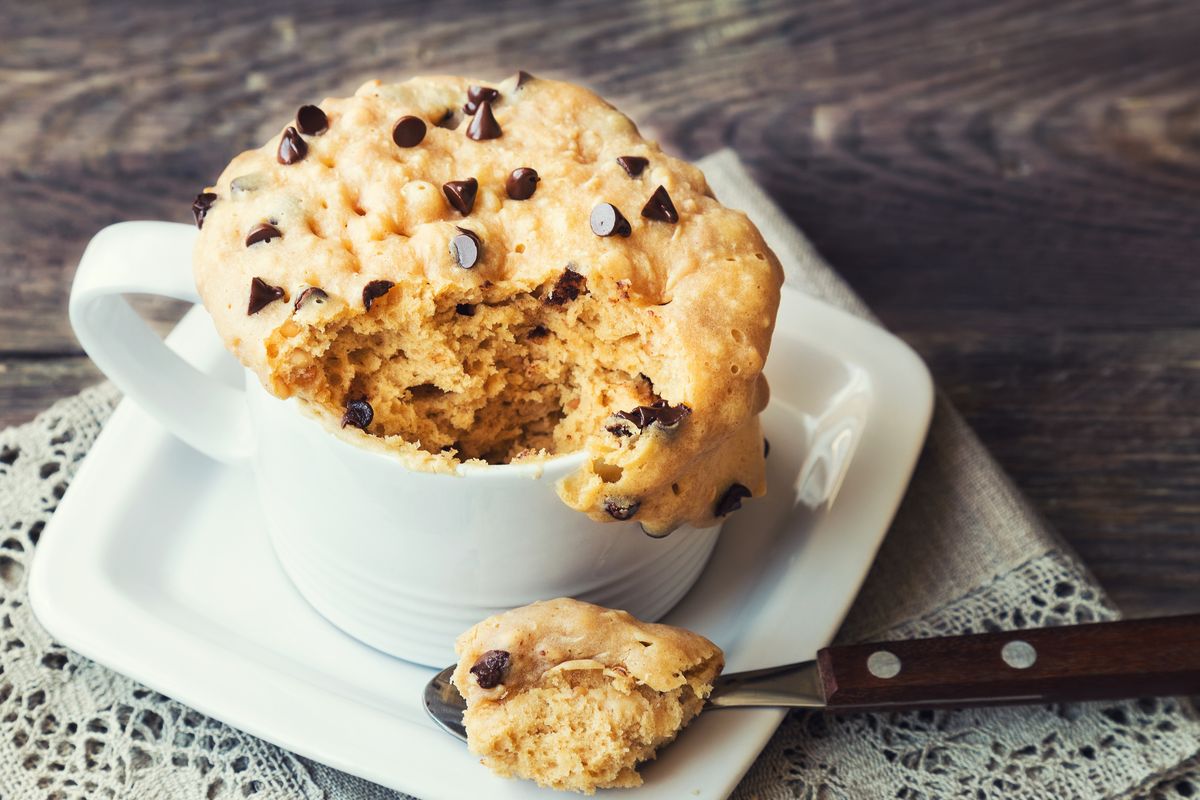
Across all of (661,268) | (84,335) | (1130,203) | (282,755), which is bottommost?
(282,755)

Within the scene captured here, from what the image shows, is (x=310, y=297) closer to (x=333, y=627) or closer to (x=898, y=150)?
(x=333, y=627)

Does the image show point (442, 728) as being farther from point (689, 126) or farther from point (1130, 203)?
point (1130, 203)

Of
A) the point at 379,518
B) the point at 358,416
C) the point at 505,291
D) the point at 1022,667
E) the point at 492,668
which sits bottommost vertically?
the point at 1022,667

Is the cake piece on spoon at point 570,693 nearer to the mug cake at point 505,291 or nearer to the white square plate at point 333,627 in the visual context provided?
the white square plate at point 333,627

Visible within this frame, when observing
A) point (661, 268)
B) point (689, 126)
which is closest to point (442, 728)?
point (661, 268)

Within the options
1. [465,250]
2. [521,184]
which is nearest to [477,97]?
[521,184]

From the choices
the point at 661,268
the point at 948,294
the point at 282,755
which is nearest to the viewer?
the point at 661,268
